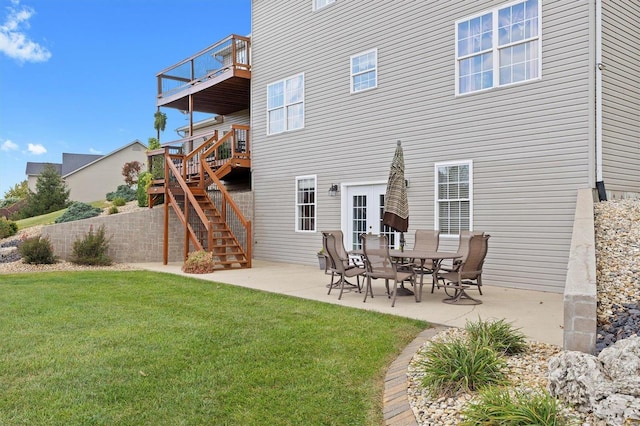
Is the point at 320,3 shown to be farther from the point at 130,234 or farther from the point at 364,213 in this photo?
the point at 130,234

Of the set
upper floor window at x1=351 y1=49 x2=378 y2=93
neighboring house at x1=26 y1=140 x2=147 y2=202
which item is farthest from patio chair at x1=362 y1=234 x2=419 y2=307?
neighboring house at x1=26 y1=140 x2=147 y2=202

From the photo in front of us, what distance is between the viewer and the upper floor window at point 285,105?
517 inches

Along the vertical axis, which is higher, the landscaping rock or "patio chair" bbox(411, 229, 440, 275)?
"patio chair" bbox(411, 229, 440, 275)

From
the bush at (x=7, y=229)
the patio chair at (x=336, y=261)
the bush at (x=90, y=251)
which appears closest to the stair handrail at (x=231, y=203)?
the bush at (x=90, y=251)

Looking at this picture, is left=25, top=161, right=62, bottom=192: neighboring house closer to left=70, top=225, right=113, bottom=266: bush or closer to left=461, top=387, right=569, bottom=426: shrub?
left=70, top=225, right=113, bottom=266: bush

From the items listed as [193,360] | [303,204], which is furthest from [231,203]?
[193,360]

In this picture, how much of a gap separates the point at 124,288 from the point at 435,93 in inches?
295

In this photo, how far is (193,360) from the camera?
4195 mm

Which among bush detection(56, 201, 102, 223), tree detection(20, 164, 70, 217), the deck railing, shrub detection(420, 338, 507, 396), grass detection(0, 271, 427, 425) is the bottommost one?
grass detection(0, 271, 427, 425)

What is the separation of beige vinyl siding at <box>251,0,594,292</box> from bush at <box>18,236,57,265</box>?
5.86 m

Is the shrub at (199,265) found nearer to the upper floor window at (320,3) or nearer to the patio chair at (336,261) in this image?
the patio chair at (336,261)

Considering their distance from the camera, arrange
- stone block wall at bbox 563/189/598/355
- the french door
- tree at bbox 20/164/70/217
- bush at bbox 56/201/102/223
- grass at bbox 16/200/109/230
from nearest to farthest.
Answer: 1. stone block wall at bbox 563/189/598/355
2. the french door
3. bush at bbox 56/201/102/223
4. grass at bbox 16/200/109/230
5. tree at bbox 20/164/70/217

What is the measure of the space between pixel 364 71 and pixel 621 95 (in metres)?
5.58

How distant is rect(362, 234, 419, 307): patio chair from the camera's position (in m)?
7.04
